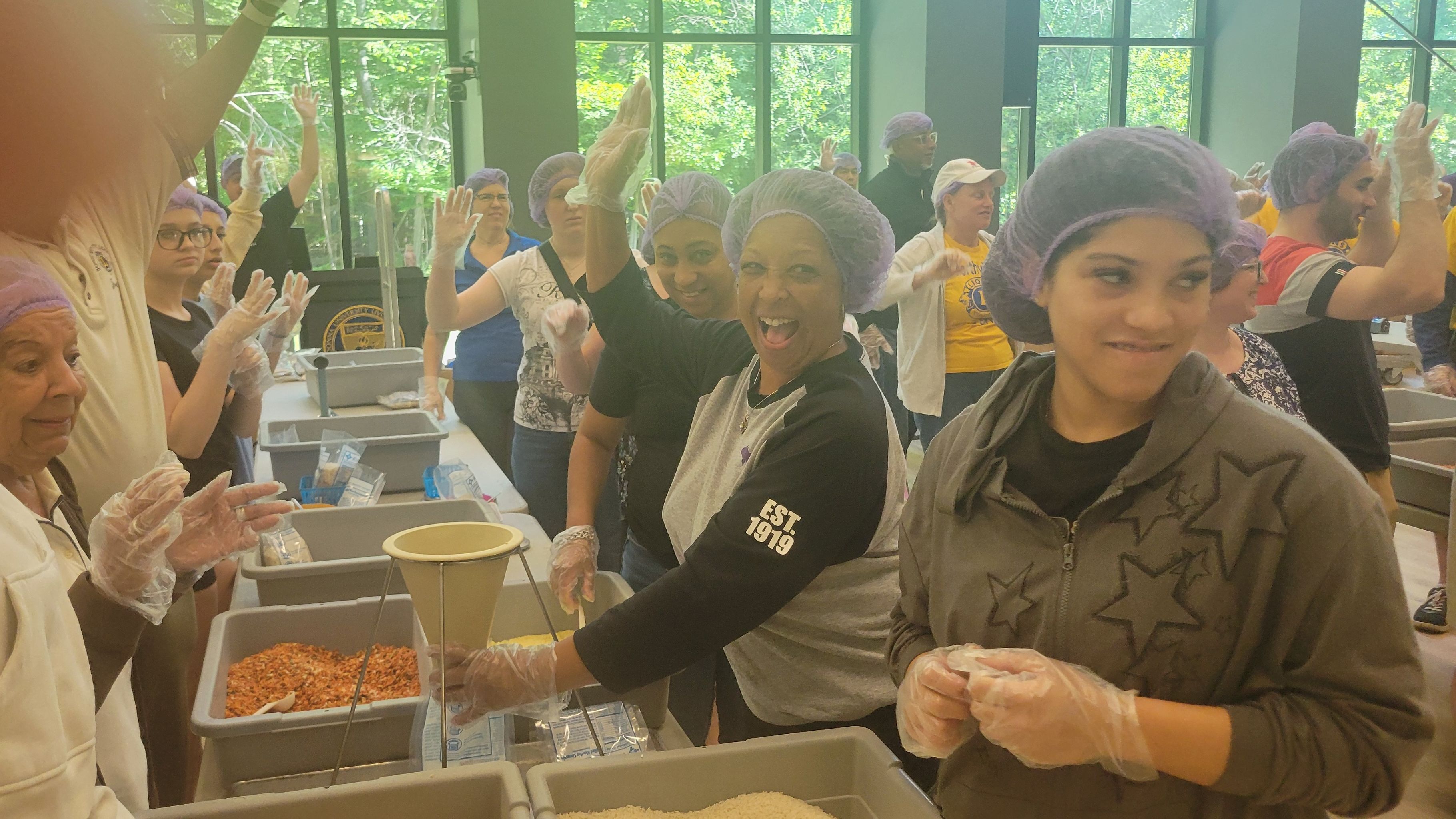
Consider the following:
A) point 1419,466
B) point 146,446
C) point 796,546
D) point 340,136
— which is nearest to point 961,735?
point 796,546

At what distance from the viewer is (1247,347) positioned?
2.04 metres

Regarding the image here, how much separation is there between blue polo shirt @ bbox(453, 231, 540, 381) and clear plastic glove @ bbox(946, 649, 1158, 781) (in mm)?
2594

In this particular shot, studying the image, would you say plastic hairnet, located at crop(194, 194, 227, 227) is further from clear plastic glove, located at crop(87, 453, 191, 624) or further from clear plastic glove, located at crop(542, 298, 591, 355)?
clear plastic glove, located at crop(87, 453, 191, 624)

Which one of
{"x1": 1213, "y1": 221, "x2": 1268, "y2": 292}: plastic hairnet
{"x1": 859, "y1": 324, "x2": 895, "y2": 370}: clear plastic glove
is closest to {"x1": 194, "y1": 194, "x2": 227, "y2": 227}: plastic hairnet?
{"x1": 1213, "y1": 221, "x2": 1268, "y2": 292}: plastic hairnet

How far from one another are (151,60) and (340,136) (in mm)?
7636

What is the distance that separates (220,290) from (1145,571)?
2.84m

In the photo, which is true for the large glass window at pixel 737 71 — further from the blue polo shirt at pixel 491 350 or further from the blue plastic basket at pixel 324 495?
the blue plastic basket at pixel 324 495

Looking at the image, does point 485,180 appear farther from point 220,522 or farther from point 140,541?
point 140,541

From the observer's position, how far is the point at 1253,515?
871 mm

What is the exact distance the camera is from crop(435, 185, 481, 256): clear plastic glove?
116 inches

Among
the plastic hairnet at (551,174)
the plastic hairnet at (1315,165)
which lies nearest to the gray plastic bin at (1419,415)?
the plastic hairnet at (1315,165)

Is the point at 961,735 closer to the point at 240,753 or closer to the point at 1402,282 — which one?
the point at 240,753

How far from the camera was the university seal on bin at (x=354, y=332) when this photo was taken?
16.1 ft

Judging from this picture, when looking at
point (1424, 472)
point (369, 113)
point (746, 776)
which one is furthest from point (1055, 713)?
point (369, 113)
